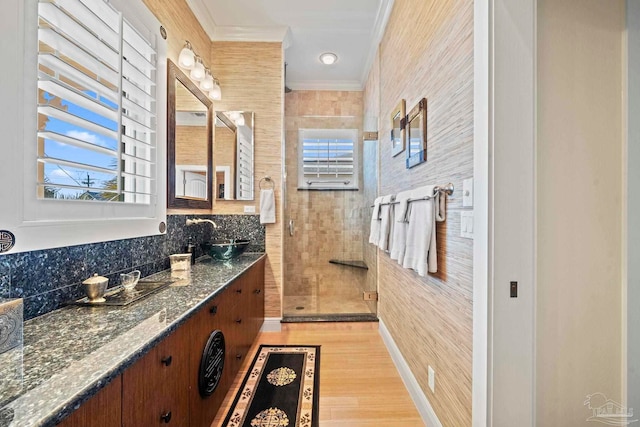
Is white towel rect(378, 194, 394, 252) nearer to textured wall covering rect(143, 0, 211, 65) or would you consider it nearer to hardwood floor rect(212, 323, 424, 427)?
hardwood floor rect(212, 323, 424, 427)

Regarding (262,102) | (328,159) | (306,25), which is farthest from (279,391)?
(306,25)

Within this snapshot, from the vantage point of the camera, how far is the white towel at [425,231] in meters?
1.43

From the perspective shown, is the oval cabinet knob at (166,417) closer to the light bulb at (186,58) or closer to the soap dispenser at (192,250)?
the soap dispenser at (192,250)

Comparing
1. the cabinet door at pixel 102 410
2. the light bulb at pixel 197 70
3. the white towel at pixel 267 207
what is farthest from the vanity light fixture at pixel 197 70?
the cabinet door at pixel 102 410

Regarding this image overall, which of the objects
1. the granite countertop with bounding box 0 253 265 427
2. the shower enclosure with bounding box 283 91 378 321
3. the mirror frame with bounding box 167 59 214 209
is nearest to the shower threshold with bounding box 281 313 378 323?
the shower enclosure with bounding box 283 91 378 321

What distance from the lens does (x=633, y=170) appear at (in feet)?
3.79

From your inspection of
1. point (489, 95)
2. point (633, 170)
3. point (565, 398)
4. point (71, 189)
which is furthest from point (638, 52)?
point (71, 189)

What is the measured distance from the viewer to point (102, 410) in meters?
0.73

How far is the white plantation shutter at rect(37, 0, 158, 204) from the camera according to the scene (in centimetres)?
105

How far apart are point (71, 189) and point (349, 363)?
83.4 inches

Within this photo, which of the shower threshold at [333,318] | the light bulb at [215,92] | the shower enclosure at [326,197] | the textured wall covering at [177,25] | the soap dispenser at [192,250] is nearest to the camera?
the textured wall covering at [177,25]

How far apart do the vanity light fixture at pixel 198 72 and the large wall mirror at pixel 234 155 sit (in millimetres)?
203

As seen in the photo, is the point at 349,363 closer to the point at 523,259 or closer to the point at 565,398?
the point at 565,398

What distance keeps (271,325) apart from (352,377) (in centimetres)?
108
